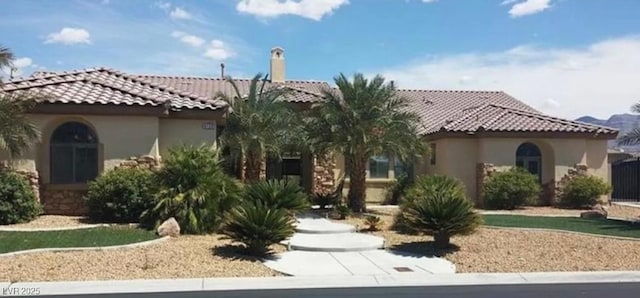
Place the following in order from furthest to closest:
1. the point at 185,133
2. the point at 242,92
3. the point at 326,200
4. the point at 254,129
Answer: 1. the point at 242,92
2. the point at 326,200
3. the point at 254,129
4. the point at 185,133

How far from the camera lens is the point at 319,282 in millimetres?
10586

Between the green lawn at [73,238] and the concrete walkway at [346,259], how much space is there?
3.50 meters

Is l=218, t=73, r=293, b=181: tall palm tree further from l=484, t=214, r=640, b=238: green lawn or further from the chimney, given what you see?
the chimney

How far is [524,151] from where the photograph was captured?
86.0ft

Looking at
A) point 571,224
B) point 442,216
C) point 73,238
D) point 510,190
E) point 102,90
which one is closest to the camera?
point 442,216

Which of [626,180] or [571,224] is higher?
[626,180]

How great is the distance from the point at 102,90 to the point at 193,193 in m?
6.05

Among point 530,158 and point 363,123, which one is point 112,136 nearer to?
point 363,123

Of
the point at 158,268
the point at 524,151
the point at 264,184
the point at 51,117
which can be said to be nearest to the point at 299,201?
the point at 264,184

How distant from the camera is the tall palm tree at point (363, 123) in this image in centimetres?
2003

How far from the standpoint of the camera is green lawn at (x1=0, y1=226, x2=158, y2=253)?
13.1 meters

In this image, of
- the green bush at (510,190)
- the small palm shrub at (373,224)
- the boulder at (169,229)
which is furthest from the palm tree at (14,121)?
the green bush at (510,190)

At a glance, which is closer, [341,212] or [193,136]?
[341,212]

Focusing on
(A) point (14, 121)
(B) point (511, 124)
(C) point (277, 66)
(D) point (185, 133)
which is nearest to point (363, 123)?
(D) point (185, 133)
